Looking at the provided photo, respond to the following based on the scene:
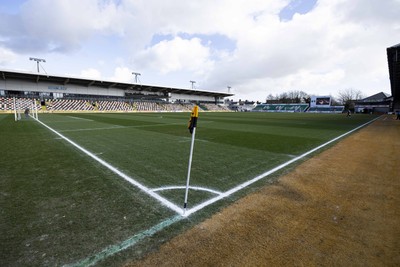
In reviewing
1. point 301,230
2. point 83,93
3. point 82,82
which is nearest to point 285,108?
point 83,93

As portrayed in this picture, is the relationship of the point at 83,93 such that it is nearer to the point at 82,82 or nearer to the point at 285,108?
the point at 82,82

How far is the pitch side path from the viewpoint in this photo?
2.61 meters

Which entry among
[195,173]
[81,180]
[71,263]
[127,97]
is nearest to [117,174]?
[81,180]

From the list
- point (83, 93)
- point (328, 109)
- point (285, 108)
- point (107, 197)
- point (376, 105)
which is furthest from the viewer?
point (285, 108)

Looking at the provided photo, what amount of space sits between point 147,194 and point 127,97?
7261 cm

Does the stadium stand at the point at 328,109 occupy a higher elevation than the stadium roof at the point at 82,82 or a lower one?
lower

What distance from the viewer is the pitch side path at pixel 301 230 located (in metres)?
2.61

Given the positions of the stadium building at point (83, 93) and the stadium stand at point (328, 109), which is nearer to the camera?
the stadium building at point (83, 93)

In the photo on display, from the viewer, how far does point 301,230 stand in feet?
10.5

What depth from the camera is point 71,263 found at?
7.96 feet

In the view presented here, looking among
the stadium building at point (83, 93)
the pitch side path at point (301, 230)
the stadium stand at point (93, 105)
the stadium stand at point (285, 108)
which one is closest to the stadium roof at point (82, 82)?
the stadium building at point (83, 93)

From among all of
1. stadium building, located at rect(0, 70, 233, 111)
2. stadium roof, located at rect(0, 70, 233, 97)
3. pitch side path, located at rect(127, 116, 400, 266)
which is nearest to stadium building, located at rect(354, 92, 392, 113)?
stadium roof, located at rect(0, 70, 233, 97)

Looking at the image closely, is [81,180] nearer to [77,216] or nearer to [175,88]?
[77,216]

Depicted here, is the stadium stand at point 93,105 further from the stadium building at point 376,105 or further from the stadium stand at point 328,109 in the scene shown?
the stadium building at point 376,105
